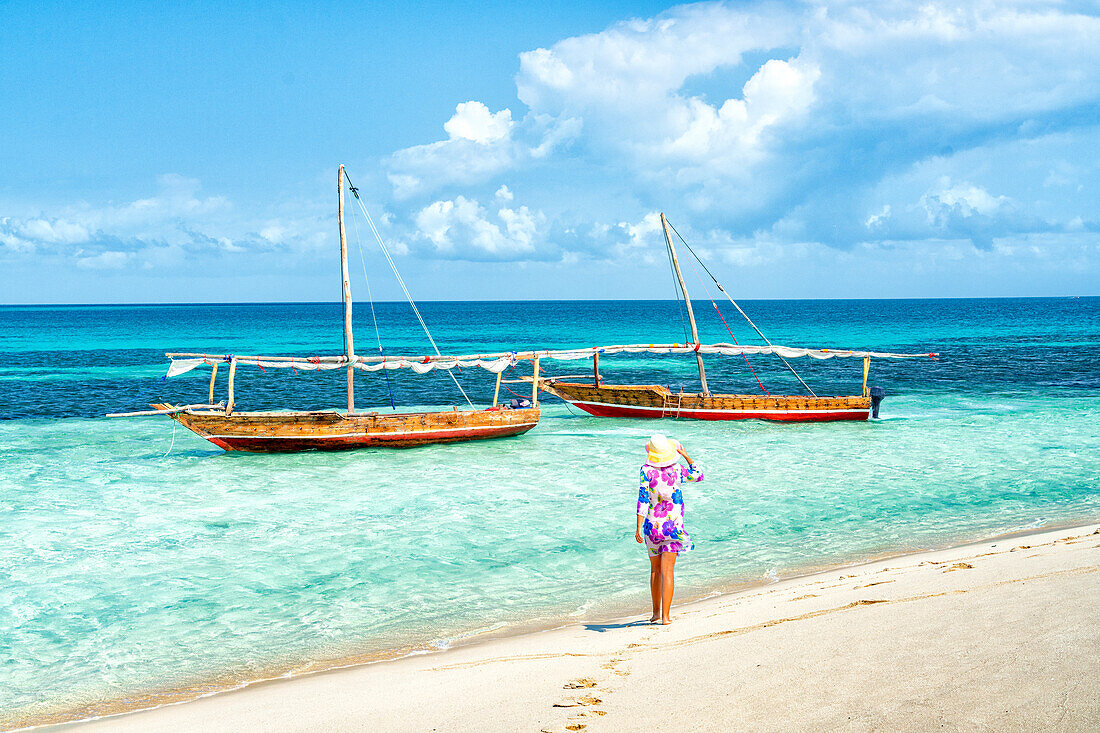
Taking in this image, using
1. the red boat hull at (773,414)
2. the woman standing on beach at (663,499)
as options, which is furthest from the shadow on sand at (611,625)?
the red boat hull at (773,414)

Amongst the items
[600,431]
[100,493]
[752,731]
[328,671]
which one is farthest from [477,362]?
[752,731]

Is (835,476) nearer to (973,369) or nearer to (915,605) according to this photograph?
(915,605)

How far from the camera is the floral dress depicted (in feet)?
23.3

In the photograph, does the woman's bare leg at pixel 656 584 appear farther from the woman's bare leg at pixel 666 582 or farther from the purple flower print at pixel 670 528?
the purple flower print at pixel 670 528

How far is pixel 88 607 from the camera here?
964 cm

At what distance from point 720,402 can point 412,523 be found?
13.8 metres

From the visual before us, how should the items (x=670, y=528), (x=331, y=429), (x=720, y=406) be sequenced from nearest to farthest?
1. (x=670, y=528)
2. (x=331, y=429)
3. (x=720, y=406)

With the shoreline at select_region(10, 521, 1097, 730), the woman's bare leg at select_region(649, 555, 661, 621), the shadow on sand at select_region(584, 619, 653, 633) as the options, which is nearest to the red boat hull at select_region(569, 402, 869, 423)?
the shoreline at select_region(10, 521, 1097, 730)

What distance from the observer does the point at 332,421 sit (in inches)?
787

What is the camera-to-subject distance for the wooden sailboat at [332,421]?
1931 centimetres

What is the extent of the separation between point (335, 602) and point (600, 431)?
1508 cm

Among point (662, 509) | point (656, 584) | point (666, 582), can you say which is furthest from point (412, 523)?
point (662, 509)

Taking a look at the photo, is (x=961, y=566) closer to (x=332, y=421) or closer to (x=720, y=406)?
(x=332, y=421)

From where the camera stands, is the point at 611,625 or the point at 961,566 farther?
the point at 961,566
